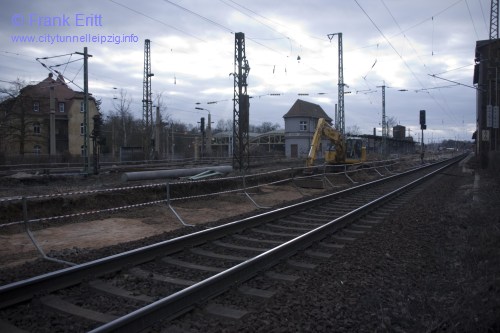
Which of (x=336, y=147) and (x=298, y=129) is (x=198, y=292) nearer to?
(x=336, y=147)

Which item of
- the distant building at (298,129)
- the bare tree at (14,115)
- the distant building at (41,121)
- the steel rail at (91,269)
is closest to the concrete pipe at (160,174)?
the steel rail at (91,269)

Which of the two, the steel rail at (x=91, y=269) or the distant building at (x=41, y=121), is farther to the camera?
the distant building at (x=41, y=121)

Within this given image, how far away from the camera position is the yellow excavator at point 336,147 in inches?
1130

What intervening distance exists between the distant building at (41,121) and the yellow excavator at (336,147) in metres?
24.2

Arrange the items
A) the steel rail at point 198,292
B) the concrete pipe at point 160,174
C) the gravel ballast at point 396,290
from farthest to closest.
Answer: the concrete pipe at point 160,174 → the gravel ballast at point 396,290 → the steel rail at point 198,292

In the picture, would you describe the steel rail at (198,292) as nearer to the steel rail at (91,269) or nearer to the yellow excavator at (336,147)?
the steel rail at (91,269)

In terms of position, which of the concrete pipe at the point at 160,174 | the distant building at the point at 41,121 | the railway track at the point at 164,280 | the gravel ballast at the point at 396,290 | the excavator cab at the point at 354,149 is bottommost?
the gravel ballast at the point at 396,290

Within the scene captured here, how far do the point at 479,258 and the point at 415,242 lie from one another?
6.68 ft

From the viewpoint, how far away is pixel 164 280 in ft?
20.3

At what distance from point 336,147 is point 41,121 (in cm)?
4256

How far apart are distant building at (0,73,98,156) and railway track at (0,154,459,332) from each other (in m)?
35.1

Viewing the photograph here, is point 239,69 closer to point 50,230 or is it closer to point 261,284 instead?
point 50,230

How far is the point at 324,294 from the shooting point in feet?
19.1

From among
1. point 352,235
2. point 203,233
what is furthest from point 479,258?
point 203,233
